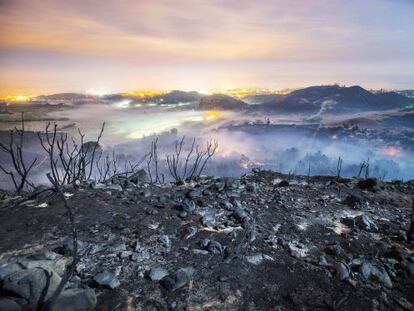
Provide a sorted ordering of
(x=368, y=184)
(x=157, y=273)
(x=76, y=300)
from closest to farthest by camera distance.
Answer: (x=76, y=300)
(x=157, y=273)
(x=368, y=184)

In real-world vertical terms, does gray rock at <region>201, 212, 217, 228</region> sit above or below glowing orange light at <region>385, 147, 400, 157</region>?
above

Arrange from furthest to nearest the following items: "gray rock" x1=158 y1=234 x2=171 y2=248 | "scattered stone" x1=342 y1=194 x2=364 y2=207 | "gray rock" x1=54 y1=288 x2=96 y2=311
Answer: "scattered stone" x1=342 y1=194 x2=364 y2=207 < "gray rock" x1=158 y1=234 x2=171 y2=248 < "gray rock" x1=54 y1=288 x2=96 y2=311

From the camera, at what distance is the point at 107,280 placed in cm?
542

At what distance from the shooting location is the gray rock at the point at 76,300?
456 cm

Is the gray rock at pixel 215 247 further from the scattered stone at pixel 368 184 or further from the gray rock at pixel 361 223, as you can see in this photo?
the scattered stone at pixel 368 184

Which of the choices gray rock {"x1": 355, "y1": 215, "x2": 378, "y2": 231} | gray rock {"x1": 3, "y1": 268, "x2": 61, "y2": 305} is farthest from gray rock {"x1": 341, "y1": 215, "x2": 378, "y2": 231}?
gray rock {"x1": 3, "y1": 268, "x2": 61, "y2": 305}

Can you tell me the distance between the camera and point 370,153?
14912 cm

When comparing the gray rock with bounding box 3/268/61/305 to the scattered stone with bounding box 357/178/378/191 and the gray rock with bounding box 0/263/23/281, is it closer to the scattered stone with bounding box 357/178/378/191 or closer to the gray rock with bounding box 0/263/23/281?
the gray rock with bounding box 0/263/23/281

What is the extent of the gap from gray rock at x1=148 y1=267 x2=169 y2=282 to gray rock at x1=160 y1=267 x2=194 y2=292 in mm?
117

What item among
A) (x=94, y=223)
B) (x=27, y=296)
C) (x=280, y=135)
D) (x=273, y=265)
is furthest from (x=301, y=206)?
(x=280, y=135)

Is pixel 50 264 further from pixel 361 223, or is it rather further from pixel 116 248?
pixel 361 223

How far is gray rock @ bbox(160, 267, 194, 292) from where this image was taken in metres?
5.52

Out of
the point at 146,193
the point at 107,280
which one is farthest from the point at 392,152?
the point at 107,280

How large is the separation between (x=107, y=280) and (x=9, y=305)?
1494 millimetres
